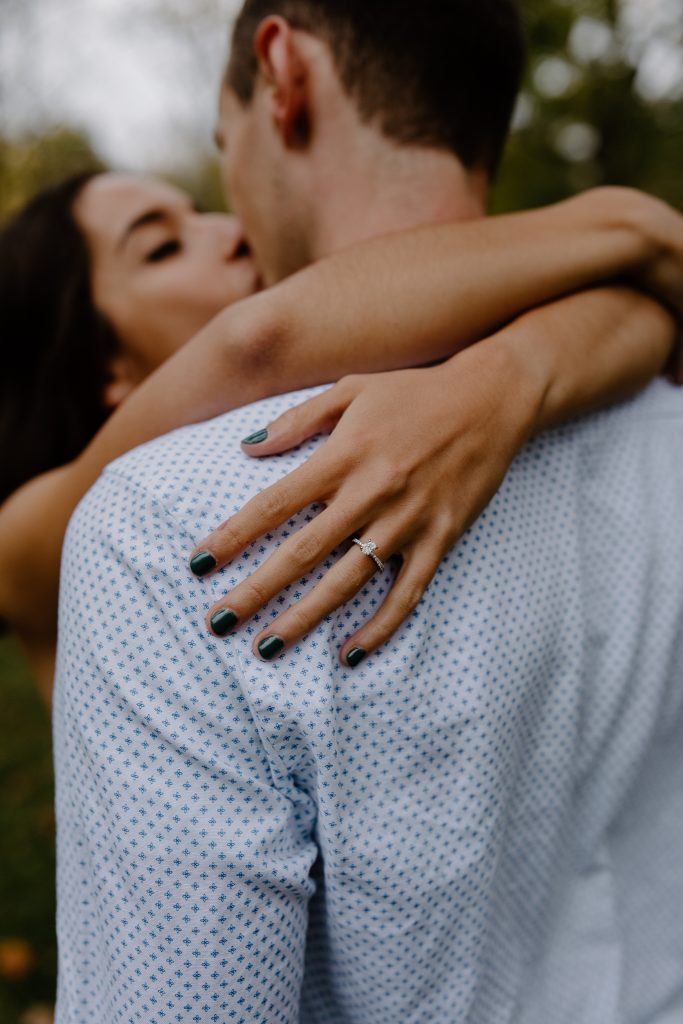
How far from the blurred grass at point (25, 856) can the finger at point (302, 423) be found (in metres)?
2.64

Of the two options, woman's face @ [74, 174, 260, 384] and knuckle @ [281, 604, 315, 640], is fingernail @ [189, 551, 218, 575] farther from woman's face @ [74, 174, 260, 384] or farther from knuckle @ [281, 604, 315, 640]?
woman's face @ [74, 174, 260, 384]

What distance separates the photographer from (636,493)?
1.44 metres

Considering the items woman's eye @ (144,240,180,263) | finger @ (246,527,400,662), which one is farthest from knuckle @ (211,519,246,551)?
woman's eye @ (144,240,180,263)

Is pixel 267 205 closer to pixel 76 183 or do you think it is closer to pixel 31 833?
pixel 76 183

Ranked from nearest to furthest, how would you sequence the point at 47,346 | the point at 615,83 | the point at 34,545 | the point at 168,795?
1. the point at 168,795
2. the point at 34,545
3. the point at 47,346
4. the point at 615,83

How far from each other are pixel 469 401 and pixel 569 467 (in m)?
0.27

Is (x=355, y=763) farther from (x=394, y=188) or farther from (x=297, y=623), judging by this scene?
(x=394, y=188)

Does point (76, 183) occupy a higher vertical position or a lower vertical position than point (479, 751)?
higher

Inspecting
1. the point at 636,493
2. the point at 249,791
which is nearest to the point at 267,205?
the point at 636,493

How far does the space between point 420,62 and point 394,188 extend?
253 mm

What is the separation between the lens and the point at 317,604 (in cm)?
103

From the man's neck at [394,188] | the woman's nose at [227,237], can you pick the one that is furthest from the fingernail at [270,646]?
the woman's nose at [227,237]

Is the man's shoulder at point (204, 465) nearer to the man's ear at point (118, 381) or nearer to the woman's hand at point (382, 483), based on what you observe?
the woman's hand at point (382, 483)

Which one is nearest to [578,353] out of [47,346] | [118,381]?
→ [118,381]
